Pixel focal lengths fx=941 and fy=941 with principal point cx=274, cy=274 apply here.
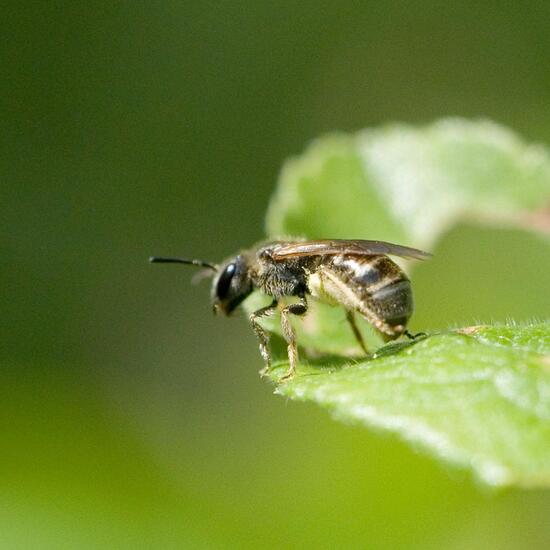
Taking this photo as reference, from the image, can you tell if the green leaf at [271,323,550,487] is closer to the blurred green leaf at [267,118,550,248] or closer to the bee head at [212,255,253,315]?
the bee head at [212,255,253,315]

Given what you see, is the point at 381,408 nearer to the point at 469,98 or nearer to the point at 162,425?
the point at 162,425

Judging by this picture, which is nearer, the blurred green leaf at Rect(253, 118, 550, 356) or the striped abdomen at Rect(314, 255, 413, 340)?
the striped abdomen at Rect(314, 255, 413, 340)

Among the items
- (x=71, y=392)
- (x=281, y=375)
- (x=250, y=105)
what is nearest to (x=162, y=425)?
(x=71, y=392)

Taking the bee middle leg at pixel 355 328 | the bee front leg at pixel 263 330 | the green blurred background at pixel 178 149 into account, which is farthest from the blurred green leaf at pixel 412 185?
the green blurred background at pixel 178 149

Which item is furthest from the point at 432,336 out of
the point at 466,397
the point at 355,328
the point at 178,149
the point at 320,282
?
the point at 178,149

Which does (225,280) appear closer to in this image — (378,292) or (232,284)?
(232,284)

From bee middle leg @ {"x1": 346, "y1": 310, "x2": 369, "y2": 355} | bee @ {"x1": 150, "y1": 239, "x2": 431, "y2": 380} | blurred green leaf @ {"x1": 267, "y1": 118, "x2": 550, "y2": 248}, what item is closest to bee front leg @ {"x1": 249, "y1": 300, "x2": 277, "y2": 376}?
bee @ {"x1": 150, "y1": 239, "x2": 431, "y2": 380}

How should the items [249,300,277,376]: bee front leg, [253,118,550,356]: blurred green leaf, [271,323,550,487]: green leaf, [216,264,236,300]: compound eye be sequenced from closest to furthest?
[271,323,550,487]: green leaf < [249,300,277,376]: bee front leg < [216,264,236,300]: compound eye < [253,118,550,356]: blurred green leaf
